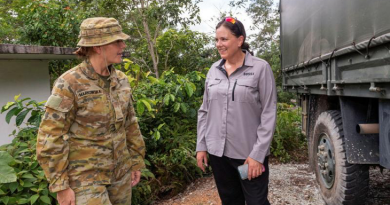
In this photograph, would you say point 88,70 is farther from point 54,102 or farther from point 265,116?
point 265,116

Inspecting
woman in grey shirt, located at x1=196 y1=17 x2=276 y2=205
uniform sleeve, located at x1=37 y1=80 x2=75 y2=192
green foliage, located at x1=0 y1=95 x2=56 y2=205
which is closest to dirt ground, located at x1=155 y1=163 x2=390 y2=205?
green foliage, located at x1=0 y1=95 x2=56 y2=205

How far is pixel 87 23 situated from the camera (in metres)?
1.84

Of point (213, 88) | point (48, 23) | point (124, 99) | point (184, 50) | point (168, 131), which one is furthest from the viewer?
point (184, 50)

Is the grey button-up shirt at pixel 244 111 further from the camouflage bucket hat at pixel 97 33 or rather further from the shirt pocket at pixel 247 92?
the camouflage bucket hat at pixel 97 33

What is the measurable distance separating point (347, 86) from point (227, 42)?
1059 millimetres

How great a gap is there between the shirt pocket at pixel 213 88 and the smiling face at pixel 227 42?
188 millimetres

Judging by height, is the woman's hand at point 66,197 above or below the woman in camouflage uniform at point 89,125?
below

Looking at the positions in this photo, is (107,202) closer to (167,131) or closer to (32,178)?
(32,178)

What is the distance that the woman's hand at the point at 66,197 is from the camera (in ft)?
5.76

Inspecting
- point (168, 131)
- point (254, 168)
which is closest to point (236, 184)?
point (254, 168)

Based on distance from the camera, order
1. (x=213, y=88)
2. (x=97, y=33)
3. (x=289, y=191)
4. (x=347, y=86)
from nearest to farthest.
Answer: (x=97, y=33), (x=213, y=88), (x=347, y=86), (x=289, y=191)

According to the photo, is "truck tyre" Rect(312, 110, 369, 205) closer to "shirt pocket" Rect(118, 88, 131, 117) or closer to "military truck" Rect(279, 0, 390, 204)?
"military truck" Rect(279, 0, 390, 204)

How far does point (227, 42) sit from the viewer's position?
81.2 inches

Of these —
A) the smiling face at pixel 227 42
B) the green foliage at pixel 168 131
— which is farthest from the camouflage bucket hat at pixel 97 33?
the green foliage at pixel 168 131
